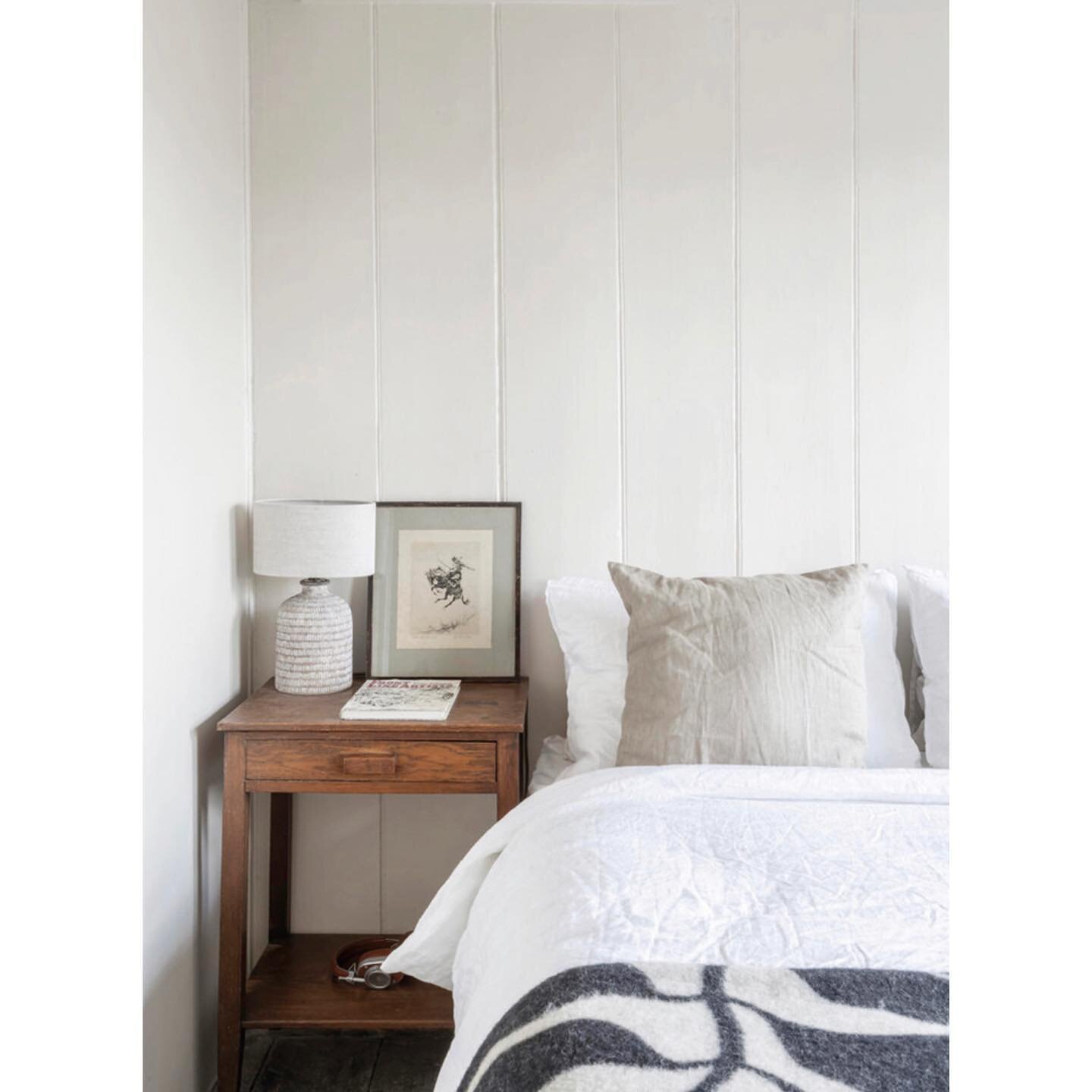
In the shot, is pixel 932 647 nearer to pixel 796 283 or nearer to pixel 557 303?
pixel 796 283

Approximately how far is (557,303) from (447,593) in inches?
30.6

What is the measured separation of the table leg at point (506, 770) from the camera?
75.0 inches

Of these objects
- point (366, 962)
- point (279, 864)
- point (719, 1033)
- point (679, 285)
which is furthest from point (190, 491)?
point (719, 1033)

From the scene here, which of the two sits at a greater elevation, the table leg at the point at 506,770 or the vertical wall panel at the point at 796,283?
the vertical wall panel at the point at 796,283

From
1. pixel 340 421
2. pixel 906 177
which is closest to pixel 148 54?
pixel 340 421

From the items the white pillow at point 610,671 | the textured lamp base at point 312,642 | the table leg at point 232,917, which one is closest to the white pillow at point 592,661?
the white pillow at point 610,671

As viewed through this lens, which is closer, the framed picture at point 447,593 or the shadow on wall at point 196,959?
the shadow on wall at point 196,959

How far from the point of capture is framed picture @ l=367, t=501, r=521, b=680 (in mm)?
2289

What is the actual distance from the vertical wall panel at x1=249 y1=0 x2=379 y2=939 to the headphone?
133 mm

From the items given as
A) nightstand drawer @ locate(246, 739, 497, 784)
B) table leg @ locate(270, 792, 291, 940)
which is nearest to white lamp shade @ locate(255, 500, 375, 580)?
nightstand drawer @ locate(246, 739, 497, 784)

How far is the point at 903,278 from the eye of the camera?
2.28 meters

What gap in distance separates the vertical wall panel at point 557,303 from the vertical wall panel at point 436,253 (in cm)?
6

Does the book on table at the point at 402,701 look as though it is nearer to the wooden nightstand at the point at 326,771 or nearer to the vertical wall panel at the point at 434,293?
the wooden nightstand at the point at 326,771

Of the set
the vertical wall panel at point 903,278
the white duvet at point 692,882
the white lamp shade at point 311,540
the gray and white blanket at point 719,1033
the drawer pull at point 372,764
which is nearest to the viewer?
the gray and white blanket at point 719,1033
